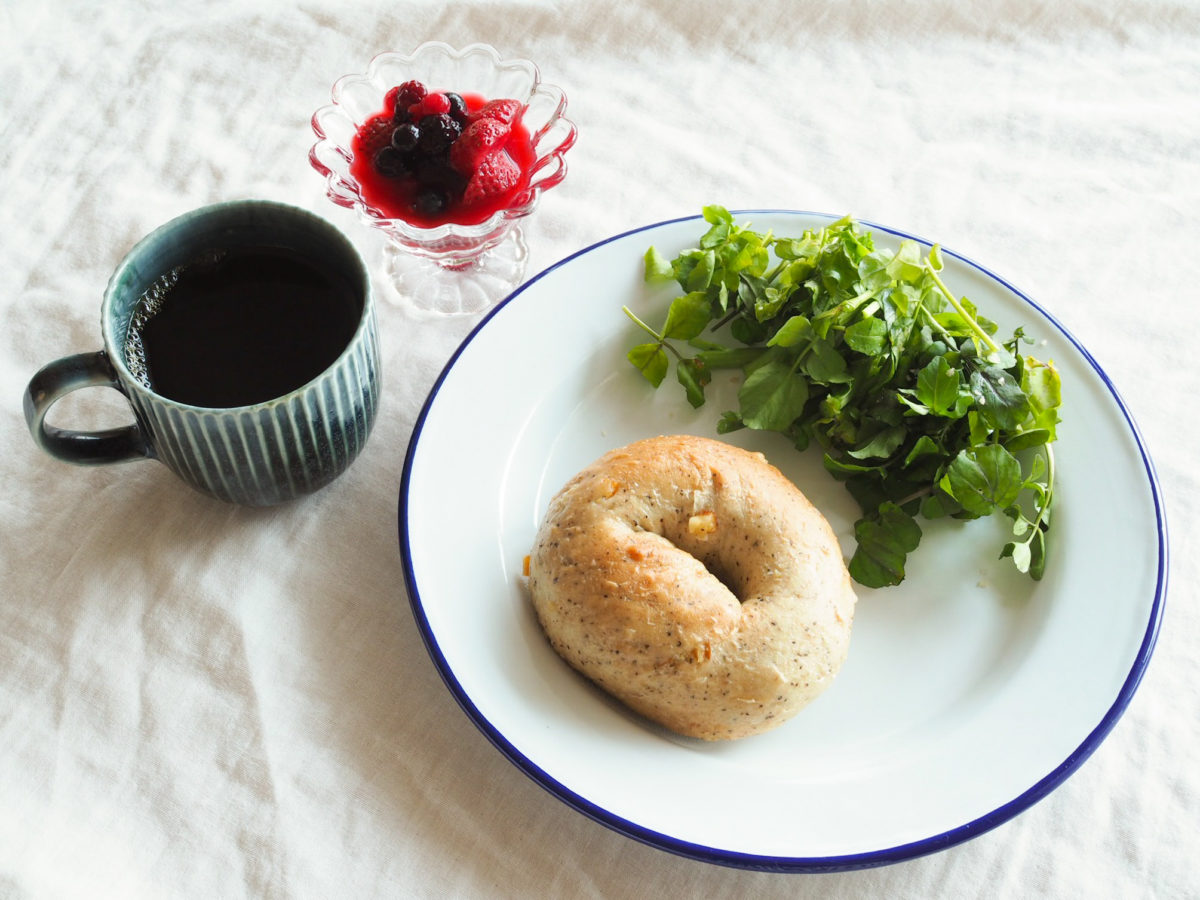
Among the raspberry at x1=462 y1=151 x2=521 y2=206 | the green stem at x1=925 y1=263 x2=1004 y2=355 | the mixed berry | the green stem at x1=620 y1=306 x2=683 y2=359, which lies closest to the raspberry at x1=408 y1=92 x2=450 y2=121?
the mixed berry

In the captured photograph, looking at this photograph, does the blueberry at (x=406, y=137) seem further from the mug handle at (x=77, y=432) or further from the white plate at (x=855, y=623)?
the mug handle at (x=77, y=432)

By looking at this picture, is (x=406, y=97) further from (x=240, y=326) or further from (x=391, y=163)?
(x=240, y=326)

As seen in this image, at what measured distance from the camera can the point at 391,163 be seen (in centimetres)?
221

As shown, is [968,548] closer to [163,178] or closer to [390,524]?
[390,524]

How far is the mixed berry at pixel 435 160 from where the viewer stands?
2189 mm

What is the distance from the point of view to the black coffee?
1773mm

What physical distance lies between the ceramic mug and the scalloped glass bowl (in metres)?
0.34

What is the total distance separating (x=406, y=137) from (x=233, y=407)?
773 mm

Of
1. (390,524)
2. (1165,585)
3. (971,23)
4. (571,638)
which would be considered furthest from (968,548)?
(971,23)

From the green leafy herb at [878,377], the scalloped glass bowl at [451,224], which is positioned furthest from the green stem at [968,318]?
the scalloped glass bowl at [451,224]

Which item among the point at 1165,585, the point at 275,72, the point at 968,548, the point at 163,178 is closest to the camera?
the point at 1165,585

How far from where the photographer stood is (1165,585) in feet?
5.89

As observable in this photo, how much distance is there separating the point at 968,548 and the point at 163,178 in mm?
1984

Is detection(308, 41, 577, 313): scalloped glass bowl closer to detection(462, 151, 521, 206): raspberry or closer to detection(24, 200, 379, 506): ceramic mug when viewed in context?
detection(462, 151, 521, 206): raspberry
